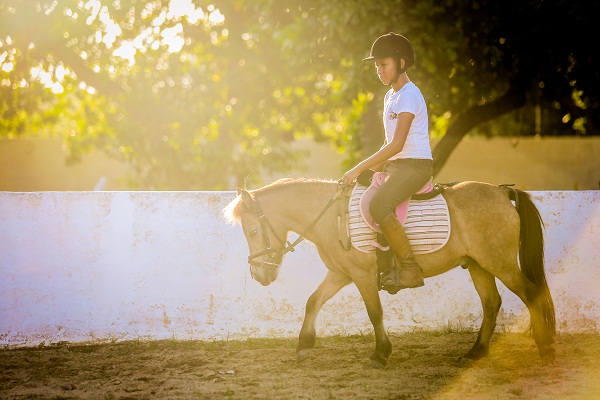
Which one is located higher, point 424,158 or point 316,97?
point 316,97

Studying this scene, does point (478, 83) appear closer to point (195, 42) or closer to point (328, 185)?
point (195, 42)

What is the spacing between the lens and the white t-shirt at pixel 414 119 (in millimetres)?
5488

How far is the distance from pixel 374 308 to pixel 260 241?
103 cm

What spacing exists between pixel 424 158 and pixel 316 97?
1385cm

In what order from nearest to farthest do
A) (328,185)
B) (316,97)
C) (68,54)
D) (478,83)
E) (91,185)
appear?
(328,185) < (478,83) < (68,54) < (316,97) < (91,185)

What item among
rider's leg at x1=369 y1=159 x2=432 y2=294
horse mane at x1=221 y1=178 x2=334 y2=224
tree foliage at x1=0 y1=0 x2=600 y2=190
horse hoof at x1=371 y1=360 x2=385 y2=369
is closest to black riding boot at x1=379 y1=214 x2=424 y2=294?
rider's leg at x1=369 y1=159 x2=432 y2=294

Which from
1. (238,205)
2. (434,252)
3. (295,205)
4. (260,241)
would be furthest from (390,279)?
(238,205)

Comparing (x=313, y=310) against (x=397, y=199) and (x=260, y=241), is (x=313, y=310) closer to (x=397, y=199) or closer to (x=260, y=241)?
(x=260, y=241)

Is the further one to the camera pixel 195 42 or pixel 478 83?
pixel 195 42

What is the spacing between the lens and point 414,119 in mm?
5586

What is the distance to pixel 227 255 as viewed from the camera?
7.22 meters

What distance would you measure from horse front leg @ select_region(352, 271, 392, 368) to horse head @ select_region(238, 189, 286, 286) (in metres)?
0.64

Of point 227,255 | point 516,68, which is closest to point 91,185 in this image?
point 516,68

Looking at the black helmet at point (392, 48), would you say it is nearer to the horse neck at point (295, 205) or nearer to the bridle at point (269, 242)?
the bridle at point (269, 242)
